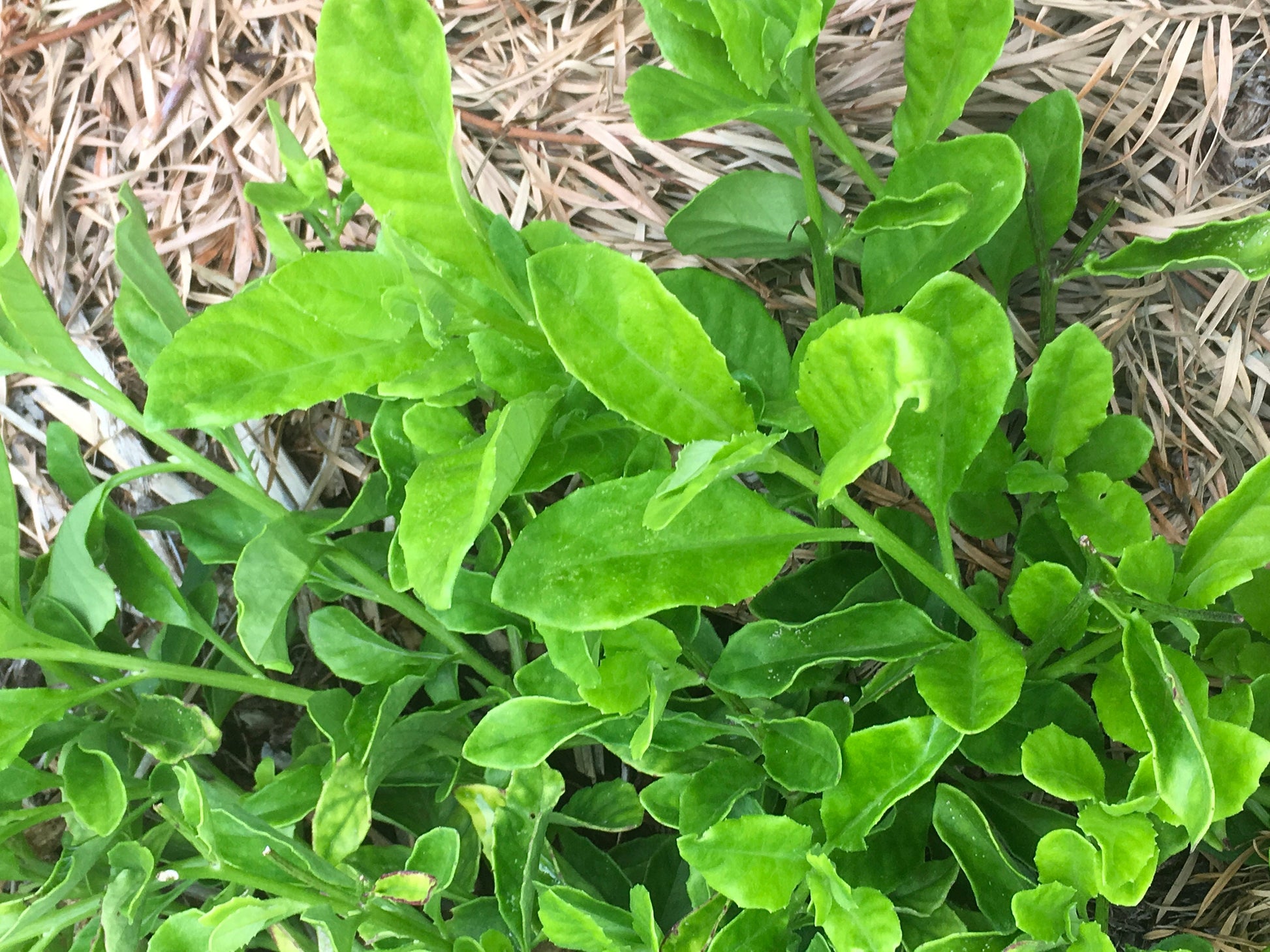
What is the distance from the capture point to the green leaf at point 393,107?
1.38 feet

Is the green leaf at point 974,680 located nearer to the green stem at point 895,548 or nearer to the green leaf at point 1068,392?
the green stem at point 895,548

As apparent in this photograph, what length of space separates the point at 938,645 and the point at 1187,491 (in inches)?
12.6

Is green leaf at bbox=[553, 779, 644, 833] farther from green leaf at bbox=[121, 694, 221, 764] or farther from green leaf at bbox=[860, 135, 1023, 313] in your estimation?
green leaf at bbox=[860, 135, 1023, 313]

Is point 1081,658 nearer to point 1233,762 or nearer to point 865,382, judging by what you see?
point 1233,762

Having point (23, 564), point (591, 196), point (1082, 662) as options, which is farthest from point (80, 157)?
point (1082, 662)

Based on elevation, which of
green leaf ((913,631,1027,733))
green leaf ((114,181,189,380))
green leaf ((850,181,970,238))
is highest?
green leaf ((114,181,189,380))

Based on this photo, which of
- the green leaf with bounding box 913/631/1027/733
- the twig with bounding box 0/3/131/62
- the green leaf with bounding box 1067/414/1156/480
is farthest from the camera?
the twig with bounding box 0/3/131/62

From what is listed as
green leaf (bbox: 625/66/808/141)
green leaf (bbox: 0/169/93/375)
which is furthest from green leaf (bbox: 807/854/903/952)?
green leaf (bbox: 0/169/93/375)

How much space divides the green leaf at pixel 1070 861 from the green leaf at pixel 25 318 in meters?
0.63

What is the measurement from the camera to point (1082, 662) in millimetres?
547

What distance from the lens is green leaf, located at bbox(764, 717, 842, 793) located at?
532mm

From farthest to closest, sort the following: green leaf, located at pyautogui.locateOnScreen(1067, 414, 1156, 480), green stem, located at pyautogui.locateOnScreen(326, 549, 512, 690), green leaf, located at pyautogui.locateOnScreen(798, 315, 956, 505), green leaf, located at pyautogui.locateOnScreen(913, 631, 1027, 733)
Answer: green stem, located at pyautogui.locateOnScreen(326, 549, 512, 690) < green leaf, located at pyautogui.locateOnScreen(1067, 414, 1156, 480) < green leaf, located at pyautogui.locateOnScreen(913, 631, 1027, 733) < green leaf, located at pyautogui.locateOnScreen(798, 315, 956, 505)

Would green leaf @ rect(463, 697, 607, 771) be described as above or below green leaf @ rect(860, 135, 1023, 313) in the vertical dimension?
below

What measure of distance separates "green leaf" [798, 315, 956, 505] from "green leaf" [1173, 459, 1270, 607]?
174 mm
